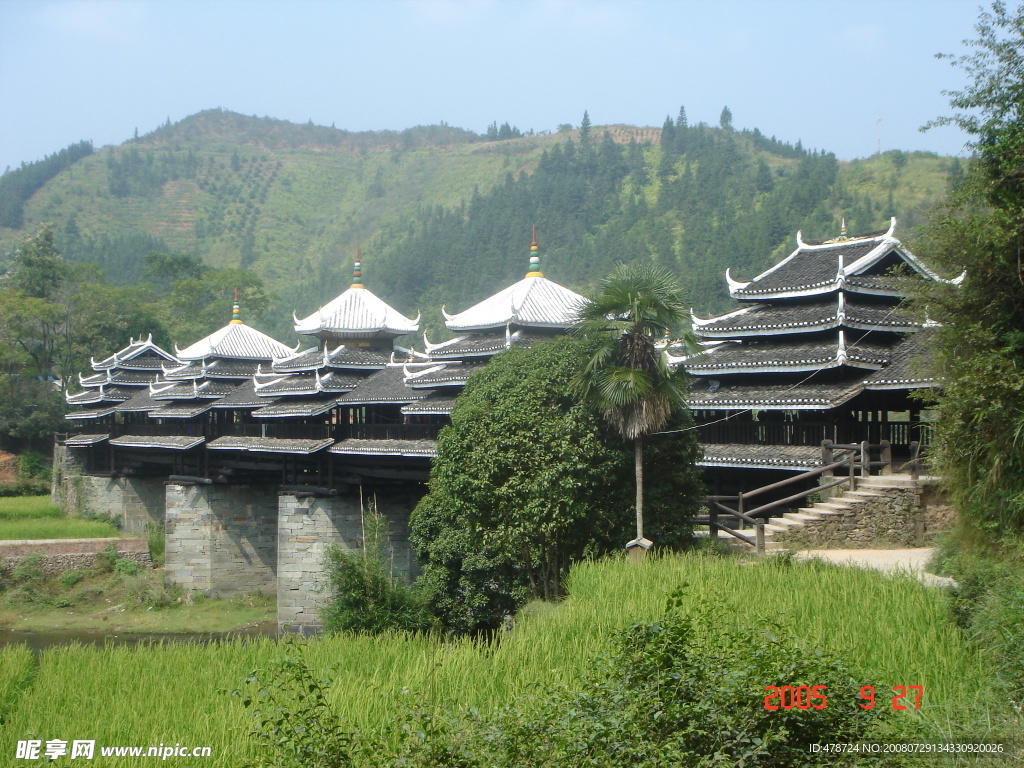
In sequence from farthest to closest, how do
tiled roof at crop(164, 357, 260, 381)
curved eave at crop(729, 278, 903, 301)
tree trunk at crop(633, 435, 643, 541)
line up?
tiled roof at crop(164, 357, 260, 381), curved eave at crop(729, 278, 903, 301), tree trunk at crop(633, 435, 643, 541)

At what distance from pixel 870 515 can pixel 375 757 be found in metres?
12.4

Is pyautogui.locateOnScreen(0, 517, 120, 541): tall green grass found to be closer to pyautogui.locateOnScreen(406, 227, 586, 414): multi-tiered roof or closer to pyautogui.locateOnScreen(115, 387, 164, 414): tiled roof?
pyautogui.locateOnScreen(115, 387, 164, 414): tiled roof

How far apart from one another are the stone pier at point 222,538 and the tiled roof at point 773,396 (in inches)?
571

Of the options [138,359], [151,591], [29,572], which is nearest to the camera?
[151,591]

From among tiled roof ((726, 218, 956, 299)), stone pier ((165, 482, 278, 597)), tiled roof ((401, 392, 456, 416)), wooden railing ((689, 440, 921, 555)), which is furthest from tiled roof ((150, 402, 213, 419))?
wooden railing ((689, 440, 921, 555))

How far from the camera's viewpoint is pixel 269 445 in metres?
25.4

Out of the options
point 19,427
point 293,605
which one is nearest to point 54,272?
point 19,427

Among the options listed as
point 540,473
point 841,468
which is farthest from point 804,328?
point 540,473

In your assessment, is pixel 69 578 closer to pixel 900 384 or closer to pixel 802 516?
pixel 802 516

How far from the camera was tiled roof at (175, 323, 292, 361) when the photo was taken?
33688 millimetres

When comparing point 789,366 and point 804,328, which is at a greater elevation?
point 804,328

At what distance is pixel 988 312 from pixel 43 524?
1300 inches

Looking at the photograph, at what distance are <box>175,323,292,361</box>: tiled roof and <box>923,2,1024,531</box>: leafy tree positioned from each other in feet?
85.2

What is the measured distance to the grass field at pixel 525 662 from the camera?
7148 mm
